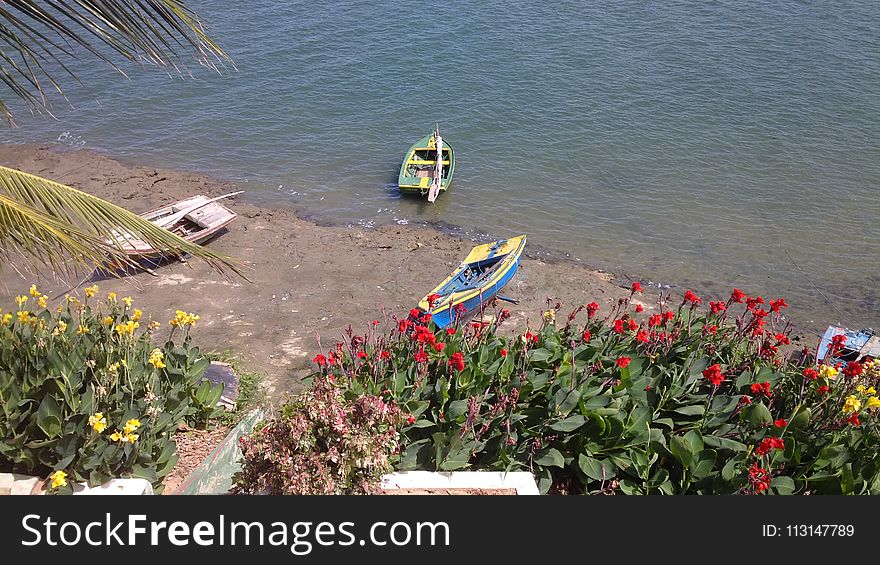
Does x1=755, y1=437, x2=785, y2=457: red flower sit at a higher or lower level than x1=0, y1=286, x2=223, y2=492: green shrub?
higher

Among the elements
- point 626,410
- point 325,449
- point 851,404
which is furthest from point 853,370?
point 325,449

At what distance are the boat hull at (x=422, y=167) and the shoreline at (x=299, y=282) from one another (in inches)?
61.9

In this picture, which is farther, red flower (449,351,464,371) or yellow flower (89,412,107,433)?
red flower (449,351,464,371)

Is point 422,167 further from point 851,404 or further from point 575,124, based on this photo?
point 851,404

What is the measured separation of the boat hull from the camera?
73.3ft

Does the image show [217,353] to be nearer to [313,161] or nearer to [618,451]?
[618,451]

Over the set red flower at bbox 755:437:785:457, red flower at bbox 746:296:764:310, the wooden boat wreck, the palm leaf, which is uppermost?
the palm leaf

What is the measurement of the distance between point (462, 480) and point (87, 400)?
11.9 feet

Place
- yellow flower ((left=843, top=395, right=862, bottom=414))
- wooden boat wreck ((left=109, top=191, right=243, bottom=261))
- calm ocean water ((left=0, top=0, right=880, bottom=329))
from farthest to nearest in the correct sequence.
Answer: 1. calm ocean water ((left=0, top=0, right=880, bottom=329))
2. wooden boat wreck ((left=109, top=191, right=243, bottom=261))
3. yellow flower ((left=843, top=395, right=862, bottom=414))

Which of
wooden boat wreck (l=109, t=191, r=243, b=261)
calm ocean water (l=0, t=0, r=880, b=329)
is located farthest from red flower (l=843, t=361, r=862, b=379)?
wooden boat wreck (l=109, t=191, r=243, b=261)

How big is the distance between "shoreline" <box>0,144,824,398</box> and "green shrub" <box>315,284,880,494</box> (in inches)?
234

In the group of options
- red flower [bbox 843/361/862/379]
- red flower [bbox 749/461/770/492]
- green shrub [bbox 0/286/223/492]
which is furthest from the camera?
green shrub [bbox 0/286/223/492]

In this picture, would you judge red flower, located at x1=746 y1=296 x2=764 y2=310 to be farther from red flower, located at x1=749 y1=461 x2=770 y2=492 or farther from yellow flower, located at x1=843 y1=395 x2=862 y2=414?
red flower, located at x1=749 y1=461 x2=770 y2=492

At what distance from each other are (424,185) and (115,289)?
914cm
